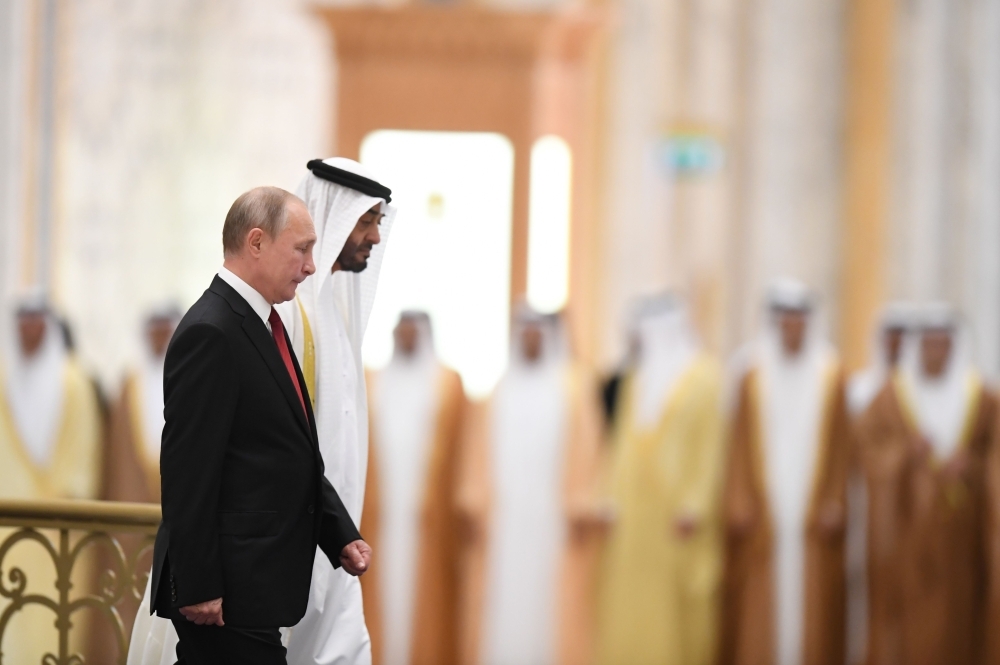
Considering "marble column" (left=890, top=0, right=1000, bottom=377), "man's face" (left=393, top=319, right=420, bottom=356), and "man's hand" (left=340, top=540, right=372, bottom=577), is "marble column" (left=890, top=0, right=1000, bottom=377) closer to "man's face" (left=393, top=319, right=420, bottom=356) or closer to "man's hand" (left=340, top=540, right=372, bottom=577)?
"man's face" (left=393, top=319, right=420, bottom=356)

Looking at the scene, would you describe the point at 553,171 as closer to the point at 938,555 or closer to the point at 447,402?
the point at 447,402

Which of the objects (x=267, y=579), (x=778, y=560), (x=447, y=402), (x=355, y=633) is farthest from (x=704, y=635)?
(x=267, y=579)

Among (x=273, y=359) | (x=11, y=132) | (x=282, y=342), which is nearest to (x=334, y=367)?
(x=282, y=342)

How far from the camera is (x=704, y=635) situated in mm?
6387

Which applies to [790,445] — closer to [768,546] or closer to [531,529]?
[768,546]

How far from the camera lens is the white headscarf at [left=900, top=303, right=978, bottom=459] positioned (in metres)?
6.34

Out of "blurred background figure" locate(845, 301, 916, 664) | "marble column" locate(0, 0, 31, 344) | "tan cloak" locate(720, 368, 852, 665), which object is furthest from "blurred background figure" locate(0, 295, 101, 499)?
"blurred background figure" locate(845, 301, 916, 664)

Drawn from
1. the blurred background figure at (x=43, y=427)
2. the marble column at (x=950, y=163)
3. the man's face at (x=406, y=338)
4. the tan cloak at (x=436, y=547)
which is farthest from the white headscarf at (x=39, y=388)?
the marble column at (x=950, y=163)

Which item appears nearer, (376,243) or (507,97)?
(376,243)

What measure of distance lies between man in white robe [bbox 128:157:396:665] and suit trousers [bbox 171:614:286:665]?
271mm

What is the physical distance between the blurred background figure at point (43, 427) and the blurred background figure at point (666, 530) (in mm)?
2706

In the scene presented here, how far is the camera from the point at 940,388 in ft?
21.3

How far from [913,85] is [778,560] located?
191 inches

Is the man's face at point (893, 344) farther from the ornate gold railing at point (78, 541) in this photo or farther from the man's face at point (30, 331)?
the ornate gold railing at point (78, 541)
